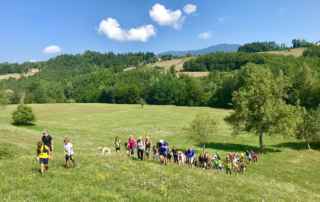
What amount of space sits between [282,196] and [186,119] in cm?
6975

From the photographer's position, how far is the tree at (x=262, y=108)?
179 feet

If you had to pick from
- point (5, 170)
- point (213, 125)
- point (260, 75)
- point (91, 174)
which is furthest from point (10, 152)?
point (260, 75)

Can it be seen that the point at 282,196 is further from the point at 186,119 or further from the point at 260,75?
the point at 186,119

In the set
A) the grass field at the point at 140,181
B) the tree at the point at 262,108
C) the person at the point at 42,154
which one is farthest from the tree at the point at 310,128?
the person at the point at 42,154

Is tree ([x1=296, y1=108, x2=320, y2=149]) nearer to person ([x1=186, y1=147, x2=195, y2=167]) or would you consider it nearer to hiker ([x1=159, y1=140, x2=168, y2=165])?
person ([x1=186, y1=147, x2=195, y2=167])

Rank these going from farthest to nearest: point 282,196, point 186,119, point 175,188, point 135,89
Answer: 1. point 135,89
2. point 186,119
3. point 282,196
4. point 175,188

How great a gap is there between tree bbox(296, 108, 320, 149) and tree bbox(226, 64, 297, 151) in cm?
407

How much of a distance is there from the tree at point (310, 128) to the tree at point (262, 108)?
13.4 feet

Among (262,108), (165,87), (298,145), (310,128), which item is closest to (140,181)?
(262,108)

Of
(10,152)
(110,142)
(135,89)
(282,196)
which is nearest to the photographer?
(282,196)

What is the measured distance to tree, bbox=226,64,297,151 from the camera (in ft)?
179

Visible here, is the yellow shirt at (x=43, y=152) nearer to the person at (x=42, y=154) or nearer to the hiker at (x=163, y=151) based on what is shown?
the person at (x=42, y=154)

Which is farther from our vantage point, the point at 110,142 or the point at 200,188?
the point at 110,142

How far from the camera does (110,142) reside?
5694 centimetres
